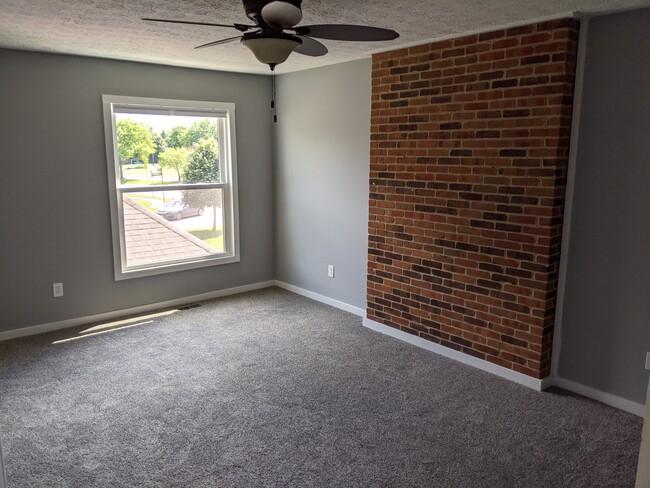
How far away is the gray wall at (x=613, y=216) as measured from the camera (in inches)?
107

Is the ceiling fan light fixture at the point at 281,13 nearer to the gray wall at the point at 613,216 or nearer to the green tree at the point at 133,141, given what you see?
the gray wall at the point at 613,216

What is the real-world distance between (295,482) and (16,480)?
1.30m

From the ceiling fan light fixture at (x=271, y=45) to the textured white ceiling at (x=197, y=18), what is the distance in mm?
483

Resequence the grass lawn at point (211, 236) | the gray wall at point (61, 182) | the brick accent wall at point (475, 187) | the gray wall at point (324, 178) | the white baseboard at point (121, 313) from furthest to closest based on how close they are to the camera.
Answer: the grass lawn at point (211, 236)
the gray wall at point (324, 178)
the white baseboard at point (121, 313)
the gray wall at point (61, 182)
the brick accent wall at point (475, 187)

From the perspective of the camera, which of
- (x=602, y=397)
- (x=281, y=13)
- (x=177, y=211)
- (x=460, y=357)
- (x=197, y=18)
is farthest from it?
(x=177, y=211)

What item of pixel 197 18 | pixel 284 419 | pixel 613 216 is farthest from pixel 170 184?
pixel 613 216

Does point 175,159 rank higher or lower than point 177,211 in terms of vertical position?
higher

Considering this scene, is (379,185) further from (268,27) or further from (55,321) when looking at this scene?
(55,321)

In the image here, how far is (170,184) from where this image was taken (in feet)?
15.5

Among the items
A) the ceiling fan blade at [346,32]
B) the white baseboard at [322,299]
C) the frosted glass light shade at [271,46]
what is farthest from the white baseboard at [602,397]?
the frosted glass light shade at [271,46]

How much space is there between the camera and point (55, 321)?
4.19 m

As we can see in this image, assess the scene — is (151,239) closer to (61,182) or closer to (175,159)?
(175,159)

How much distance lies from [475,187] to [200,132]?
9.18ft

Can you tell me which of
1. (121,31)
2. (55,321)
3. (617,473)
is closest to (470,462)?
(617,473)
